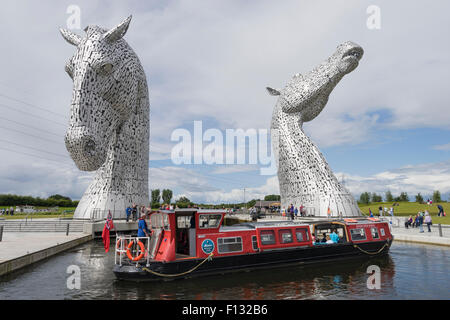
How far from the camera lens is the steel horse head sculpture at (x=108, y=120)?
15.9m

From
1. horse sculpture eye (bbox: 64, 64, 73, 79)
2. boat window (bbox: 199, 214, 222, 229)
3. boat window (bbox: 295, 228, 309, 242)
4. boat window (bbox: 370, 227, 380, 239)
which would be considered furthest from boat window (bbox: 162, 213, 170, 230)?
horse sculpture eye (bbox: 64, 64, 73, 79)

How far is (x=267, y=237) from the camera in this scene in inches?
465

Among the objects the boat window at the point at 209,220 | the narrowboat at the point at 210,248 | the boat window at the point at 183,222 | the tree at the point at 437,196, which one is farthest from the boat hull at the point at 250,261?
the tree at the point at 437,196

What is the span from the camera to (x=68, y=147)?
15453 millimetres

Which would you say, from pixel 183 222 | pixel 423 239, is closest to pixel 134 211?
pixel 183 222

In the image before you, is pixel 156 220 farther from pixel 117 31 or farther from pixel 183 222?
pixel 117 31

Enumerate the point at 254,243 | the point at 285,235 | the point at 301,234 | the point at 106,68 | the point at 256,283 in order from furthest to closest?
the point at 106,68, the point at 301,234, the point at 285,235, the point at 254,243, the point at 256,283

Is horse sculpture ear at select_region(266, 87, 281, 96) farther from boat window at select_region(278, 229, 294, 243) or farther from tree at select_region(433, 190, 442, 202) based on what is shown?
tree at select_region(433, 190, 442, 202)

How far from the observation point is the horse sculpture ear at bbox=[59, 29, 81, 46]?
1879 centimetres

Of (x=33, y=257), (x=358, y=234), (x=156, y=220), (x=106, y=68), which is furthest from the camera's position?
(x=106, y=68)

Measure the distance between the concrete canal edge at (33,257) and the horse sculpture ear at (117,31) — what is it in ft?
37.5

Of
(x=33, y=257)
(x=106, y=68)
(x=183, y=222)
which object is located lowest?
(x=33, y=257)

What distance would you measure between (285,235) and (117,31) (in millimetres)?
14725
